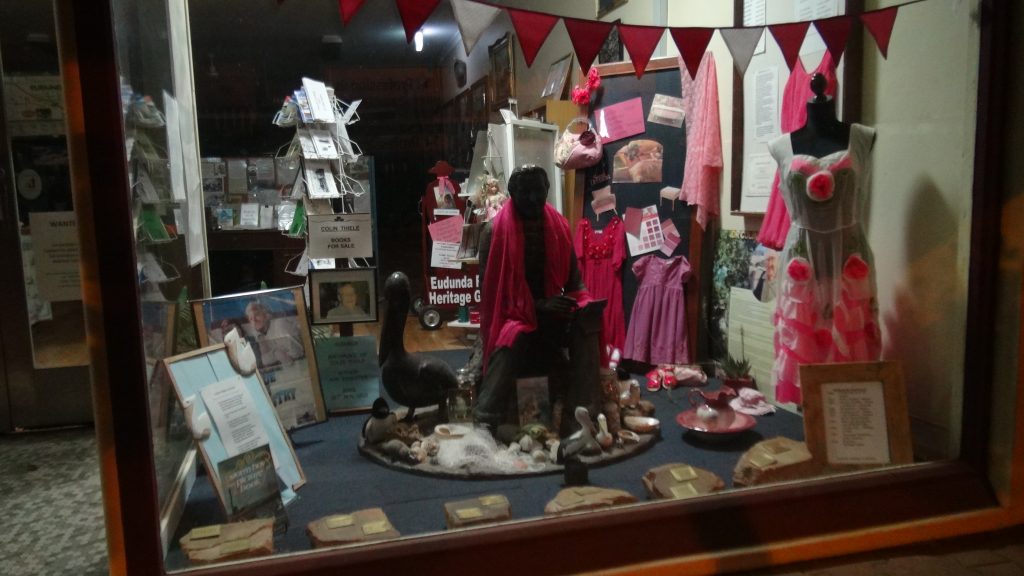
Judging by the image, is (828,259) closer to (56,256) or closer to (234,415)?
(234,415)

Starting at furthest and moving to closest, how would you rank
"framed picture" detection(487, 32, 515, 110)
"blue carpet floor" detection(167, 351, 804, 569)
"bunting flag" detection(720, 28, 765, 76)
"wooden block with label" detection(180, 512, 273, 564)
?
"framed picture" detection(487, 32, 515, 110), "bunting flag" detection(720, 28, 765, 76), "blue carpet floor" detection(167, 351, 804, 569), "wooden block with label" detection(180, 512, 273, 564)

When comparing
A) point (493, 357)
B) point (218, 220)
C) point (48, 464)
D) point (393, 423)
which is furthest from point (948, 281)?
point (48, 464)

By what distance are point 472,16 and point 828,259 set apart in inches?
59.6

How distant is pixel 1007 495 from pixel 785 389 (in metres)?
0.77

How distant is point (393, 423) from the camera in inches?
102

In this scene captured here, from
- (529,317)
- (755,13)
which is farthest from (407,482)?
(755,13)

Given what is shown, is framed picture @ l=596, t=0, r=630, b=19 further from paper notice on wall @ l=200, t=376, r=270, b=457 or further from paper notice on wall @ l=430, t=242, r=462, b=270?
paper notice on wall @ l=200, t=376, r=270, b=457

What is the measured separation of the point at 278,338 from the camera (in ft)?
9.02

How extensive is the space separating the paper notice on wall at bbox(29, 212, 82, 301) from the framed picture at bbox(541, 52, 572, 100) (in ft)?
7.05

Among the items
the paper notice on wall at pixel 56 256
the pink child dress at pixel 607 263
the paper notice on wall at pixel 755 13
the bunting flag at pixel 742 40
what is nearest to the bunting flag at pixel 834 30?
the bunting flag at pixel 742 40

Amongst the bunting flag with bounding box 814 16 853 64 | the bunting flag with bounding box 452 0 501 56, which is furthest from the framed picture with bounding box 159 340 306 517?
the bunting flag with bounding box 814 16 853 64

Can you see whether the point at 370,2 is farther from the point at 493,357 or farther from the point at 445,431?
the point at 445,431

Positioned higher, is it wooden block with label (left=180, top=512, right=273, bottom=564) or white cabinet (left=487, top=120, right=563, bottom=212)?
white cabinet (left=487, top=120, right=563, bottom=212)

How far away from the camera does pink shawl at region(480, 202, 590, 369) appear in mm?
2566
